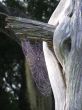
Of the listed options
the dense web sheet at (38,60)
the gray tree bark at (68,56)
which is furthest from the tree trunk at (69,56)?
the dense web sheet at (38,60)

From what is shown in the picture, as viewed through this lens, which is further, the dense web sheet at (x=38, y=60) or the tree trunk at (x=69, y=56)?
the dense web sheet at (x=38, y=60)

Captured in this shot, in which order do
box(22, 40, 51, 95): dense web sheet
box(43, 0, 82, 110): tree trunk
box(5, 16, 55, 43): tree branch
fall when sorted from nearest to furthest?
box(43, 0, 82, 110): tree trunk
box(5, 16, 55, 43): tree branch
box(22, 40, 51, 95): dense web sheet

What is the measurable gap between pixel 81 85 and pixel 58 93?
0.15 m

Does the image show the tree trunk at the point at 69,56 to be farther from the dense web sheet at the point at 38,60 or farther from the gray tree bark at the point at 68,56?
the dense web sheet at the point at 38,60

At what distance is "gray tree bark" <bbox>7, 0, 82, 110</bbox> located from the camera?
1668mm

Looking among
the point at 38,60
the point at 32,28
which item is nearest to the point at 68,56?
the point at 32,28

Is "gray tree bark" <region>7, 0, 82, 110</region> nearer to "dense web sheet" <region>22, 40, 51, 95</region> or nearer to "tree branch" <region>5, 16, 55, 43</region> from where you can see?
"tree branch" <region>5, 16, 55, 43</region>

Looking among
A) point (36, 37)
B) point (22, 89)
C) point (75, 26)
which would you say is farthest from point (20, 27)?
point (22, 89)

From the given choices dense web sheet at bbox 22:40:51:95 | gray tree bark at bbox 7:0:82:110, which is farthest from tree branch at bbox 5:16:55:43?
dense web sheet at bbox 22:40:51:95

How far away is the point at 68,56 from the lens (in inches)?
67.1

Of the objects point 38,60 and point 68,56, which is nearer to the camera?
point 68,56

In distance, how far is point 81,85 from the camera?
1.67 m

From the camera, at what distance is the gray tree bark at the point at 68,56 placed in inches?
Result: 65.7

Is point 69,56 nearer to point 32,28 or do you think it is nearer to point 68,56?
point 68,56
